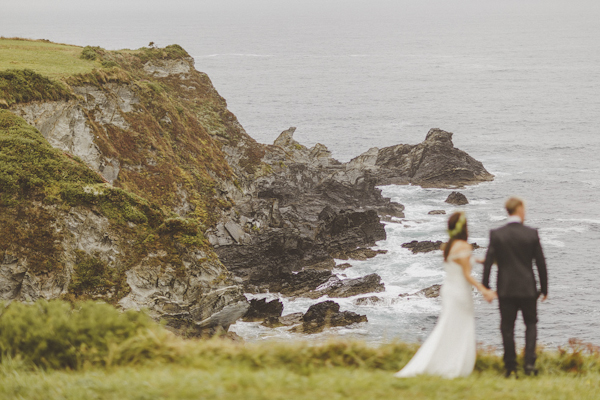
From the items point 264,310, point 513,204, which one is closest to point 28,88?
point 264,310

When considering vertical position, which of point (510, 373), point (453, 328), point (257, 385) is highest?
A: point (453, 328)

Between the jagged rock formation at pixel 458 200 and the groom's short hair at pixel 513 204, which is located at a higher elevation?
the groom's short hair at pixel 513 204

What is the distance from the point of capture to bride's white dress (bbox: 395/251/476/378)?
27.9 ft

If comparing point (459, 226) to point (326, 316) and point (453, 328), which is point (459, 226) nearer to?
point (453, 328)

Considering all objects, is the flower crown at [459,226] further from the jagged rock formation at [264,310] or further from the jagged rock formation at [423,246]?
the jagged rock formation at [423,246]

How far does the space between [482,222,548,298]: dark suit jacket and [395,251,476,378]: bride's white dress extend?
502 mm

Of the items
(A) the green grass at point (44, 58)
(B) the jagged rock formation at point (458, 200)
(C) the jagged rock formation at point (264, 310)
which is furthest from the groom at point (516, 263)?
(B) the jagged rock formation at point (458, 200)

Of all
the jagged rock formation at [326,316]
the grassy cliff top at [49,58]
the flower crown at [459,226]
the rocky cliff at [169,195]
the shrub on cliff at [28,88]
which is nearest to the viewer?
the flower crown at [459,226]

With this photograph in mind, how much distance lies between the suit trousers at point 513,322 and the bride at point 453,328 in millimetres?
573

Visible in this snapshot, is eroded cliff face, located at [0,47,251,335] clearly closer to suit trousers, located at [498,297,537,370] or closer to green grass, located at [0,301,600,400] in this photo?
green grass, located at [0,301,600,400]

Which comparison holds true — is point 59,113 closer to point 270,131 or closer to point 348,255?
point 348,255

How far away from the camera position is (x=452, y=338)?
8.56m

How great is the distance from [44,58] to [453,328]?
1567 inches

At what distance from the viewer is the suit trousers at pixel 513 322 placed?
8.66 metres
